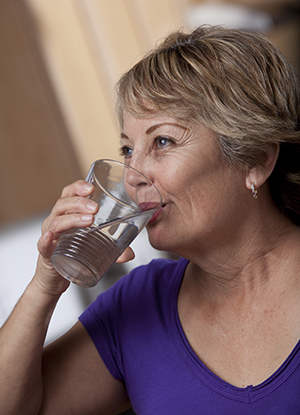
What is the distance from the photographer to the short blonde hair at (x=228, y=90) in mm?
1178

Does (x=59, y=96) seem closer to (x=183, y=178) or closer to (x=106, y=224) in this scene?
(x=183, y=178)

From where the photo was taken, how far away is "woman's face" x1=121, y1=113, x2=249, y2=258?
117 centimetres

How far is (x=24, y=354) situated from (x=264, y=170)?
0.78 metres

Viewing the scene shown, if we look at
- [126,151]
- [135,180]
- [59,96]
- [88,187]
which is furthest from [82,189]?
[59,96]

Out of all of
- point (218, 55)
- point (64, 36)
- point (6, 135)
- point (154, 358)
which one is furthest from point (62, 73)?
point (154, 358)

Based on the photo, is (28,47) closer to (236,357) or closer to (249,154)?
(249,154)

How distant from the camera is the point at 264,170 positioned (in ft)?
4.17

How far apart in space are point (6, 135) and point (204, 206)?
174 centimetres

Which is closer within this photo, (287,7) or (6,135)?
(6,135)

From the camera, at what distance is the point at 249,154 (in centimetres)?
123

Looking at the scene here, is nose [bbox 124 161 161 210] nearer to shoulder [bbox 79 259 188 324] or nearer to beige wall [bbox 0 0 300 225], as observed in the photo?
shoulder [bbox 79 259 188 324]

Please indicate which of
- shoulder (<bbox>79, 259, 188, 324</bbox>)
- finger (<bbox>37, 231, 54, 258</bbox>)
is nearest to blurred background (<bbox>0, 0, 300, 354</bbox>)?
shoulder (<bbox>79, 259, 188, 324</bbox>)

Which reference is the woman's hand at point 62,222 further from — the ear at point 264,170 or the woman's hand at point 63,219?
the ear at point 264,170

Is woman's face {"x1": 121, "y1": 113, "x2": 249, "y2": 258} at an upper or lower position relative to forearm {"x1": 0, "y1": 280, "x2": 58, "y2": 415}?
upper
